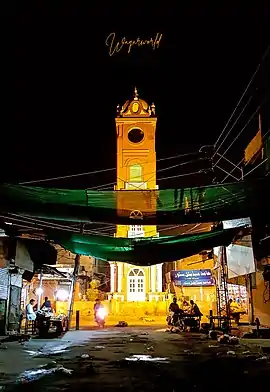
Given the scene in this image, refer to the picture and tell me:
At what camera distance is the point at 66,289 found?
3550 centimetres

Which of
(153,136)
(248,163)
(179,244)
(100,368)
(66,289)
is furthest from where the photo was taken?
(153,136)

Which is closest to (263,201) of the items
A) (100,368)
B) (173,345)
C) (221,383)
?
(221,383)

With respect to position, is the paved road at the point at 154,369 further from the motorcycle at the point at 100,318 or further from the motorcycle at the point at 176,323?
the motorcycle at the point at 100,318

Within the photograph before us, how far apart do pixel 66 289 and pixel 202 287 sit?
10.2 meters

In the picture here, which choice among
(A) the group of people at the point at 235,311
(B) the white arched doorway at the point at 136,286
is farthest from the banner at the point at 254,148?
(B) the white arched doorway at the point at 136,286

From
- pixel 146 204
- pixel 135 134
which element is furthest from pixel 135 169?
pixel 146 204

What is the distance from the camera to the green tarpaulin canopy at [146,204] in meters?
8.62

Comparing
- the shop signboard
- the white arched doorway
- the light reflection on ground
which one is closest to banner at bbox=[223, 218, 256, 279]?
the light reflection on ground

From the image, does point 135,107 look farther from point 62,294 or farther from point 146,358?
point 146,358

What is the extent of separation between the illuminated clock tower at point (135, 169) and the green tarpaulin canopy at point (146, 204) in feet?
82.5

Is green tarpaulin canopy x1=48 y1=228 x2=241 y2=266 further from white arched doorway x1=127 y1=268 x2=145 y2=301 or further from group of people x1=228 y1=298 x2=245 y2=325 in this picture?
white arched doorway x1=127 y1=268 x2=145 y2=301

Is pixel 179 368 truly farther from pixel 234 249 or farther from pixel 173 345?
pixel 234 249

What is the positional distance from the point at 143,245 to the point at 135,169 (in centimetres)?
2584

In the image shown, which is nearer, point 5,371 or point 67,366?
point 5,371
